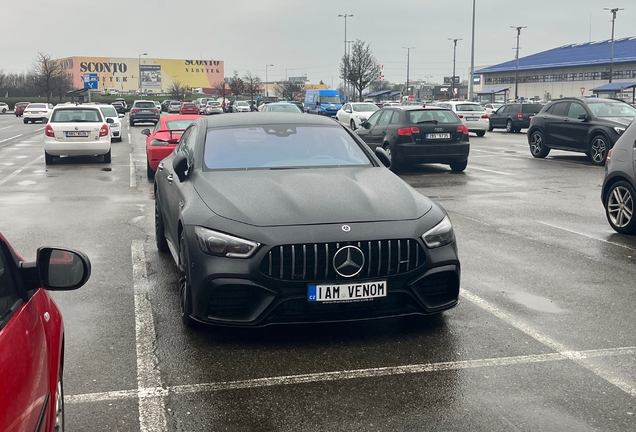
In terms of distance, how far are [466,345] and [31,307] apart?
3.15m

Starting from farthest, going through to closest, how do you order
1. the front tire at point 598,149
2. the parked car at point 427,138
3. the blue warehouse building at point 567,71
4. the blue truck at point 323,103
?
1. the blue warehouse building at point 567,71
2. the blue truck at point 323,103
3. the front tire at point 598,149
4. the parked car at point 427,138

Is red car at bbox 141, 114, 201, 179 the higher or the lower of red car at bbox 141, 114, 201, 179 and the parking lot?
the higher

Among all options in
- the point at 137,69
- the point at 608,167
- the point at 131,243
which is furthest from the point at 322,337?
the point at 137,69

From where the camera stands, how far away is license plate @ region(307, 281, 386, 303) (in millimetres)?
4734

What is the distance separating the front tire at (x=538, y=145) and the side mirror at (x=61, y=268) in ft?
63.5

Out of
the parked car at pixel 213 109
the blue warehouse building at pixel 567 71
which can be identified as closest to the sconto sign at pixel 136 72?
the blue warehouse building at pixel 567 71

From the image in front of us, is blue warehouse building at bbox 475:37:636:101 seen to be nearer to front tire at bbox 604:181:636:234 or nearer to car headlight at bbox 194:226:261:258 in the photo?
front tire at bbox 604:181:636:234

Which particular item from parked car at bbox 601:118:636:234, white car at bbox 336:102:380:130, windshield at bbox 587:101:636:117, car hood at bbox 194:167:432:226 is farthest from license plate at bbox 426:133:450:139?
white car at bbox 336:102:380:130

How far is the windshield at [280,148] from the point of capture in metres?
6.17

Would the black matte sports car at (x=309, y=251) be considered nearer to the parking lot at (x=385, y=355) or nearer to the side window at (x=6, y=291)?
the parking lot at (x=385, y=355)

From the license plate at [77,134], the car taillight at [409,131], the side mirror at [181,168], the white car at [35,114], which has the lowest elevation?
the white car at [35,114]

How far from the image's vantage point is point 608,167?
9.12 meters

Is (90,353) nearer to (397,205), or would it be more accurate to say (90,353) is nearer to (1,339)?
(397,205)

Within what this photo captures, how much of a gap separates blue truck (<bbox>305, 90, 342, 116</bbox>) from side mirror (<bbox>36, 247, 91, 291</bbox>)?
48.8m
